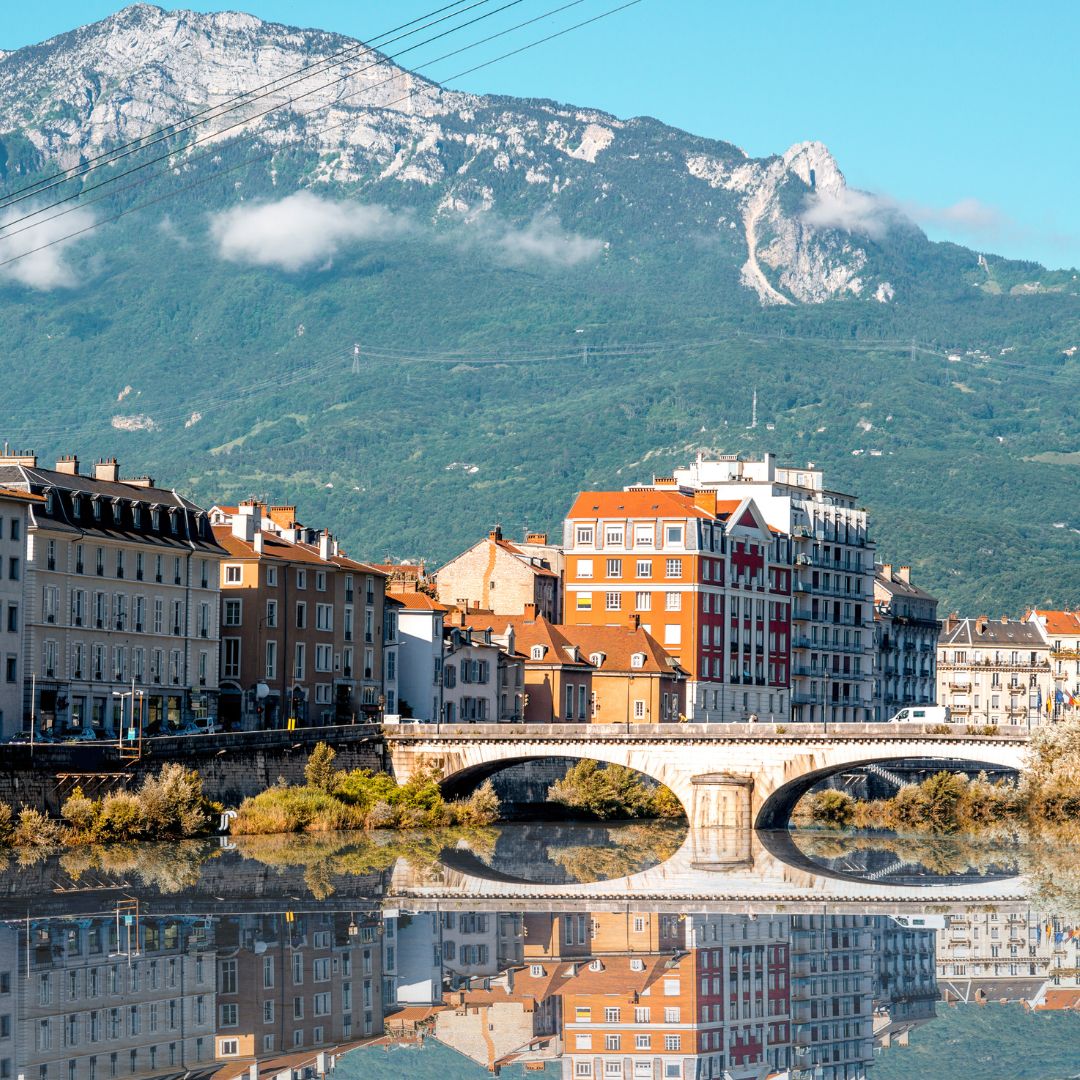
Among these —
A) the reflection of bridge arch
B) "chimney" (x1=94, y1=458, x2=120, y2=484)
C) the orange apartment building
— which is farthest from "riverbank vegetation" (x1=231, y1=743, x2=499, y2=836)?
the orange apartment building

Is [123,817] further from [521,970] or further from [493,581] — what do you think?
[493,581]

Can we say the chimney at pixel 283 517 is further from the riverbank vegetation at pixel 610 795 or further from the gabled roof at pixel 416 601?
the riverbank vegetation at pixel 610 795

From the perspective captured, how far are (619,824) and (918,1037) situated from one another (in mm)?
58926

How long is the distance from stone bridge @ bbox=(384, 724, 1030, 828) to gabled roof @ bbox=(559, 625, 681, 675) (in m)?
24.6

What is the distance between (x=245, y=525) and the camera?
9944 centimetres

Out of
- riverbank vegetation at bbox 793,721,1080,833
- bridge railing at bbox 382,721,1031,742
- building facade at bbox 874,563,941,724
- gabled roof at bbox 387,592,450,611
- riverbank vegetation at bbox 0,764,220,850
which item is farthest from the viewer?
building facade at bbox 874,563,941,724

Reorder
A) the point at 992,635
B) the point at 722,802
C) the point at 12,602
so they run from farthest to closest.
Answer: the point at 992,635
the point at 722,802
the point at 12,602

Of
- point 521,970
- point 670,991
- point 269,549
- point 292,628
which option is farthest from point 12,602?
point 670,991

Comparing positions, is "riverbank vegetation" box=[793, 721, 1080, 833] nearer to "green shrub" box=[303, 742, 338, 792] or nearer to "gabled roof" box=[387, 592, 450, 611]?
"gabled roof" box=[387, 592, 450, 611]

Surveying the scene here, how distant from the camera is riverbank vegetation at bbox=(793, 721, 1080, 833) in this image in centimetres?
9419

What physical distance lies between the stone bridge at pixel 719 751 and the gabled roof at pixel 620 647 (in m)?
24.6

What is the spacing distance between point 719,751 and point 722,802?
7.37 feet

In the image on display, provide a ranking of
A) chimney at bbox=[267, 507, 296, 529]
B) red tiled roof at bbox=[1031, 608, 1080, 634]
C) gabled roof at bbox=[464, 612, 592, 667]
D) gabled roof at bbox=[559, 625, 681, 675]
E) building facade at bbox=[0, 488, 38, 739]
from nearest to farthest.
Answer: building facade at bbox=[0, 488, 38, 739], chimney at bbox=[267, 507, 296, 529], gabled roof at bbox=[464, 612, 592, 667], gabled roof at bbox=[559, 625, 681, 675], red tiled roof at bbox=[1031, 608, 1080, 634]

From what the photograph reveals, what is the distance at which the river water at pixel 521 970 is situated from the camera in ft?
119
